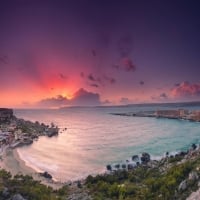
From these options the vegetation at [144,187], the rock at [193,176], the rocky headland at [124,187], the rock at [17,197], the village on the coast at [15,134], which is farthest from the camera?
the village on the coast at [15,134]

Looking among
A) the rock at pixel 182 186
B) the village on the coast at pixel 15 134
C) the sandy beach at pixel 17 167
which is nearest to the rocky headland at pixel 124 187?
the rock at pixel 182 186

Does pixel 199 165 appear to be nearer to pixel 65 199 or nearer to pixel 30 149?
pixel 65 199

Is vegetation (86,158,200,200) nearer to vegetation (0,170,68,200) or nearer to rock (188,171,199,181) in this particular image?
rock (188,171,199,181)

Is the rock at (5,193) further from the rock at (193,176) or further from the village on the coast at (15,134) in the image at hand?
the village on the coast at (15,134)

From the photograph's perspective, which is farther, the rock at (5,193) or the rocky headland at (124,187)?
the rock at (5,193)

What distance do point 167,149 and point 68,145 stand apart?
2249cm

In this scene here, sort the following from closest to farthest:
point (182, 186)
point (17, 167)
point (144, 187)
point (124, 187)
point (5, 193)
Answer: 1. point (182, 186)
2. point (5, 193)
3. point (124, 187)
4. point (144, 187)
5. point (17, 167)

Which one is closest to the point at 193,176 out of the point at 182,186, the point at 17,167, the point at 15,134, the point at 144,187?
the point at 182,186

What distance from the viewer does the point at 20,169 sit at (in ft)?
158

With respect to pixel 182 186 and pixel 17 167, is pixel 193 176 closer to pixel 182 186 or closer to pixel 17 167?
pixel 182 186

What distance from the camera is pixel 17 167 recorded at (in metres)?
49.3

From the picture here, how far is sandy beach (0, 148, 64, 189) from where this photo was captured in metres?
40.6

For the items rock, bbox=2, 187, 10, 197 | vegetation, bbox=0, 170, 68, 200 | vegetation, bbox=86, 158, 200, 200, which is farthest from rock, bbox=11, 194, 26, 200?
vegetation, bbox=86, 158, 200, 200

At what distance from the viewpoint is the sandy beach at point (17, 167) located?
40.6 m
